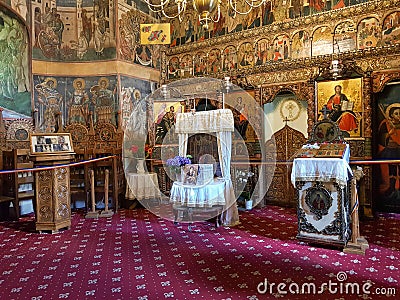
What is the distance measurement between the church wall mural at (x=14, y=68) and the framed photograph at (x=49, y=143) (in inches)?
86.7

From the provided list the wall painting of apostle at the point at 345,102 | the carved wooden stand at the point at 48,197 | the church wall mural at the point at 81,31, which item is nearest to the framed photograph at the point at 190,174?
the carved wooden stand at the point at 48,197

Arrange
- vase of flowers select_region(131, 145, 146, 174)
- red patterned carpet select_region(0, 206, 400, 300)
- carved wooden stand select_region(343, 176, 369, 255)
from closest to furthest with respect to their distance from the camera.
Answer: red patterned carpet select_region(0, 206, 400, 300)
carved wooden stand select_region(343, 176, 369, 255)
vase of flowers select_region(131, 145, 146, 174)

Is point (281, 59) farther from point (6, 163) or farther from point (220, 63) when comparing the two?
point (6, 163)

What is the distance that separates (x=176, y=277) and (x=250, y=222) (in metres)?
2.74

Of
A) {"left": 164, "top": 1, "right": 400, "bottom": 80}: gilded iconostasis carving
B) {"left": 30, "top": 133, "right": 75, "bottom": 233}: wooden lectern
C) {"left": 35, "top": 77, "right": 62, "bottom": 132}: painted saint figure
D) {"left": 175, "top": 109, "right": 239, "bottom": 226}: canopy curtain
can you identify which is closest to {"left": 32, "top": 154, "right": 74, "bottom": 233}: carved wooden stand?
{"left": 30, "top": 133, "right": 75, "bottom": 233}: wooden lectern

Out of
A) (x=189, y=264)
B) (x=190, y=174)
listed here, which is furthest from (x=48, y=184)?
(x=189, y=264)

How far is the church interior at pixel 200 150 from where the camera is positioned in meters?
3.78

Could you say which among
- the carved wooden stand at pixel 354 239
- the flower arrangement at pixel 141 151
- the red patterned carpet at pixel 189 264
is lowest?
the red patterned carpet at pixel 189 264

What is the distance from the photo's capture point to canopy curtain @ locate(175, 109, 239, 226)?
18.8 feet

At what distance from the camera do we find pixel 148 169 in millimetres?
7977

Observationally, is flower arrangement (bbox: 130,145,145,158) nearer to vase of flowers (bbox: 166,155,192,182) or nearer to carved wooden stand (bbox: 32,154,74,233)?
vase of flowers (bbox: 166,155,192,182)

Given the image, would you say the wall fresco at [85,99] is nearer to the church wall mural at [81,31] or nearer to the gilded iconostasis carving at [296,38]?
the church wall mural at [81,31]

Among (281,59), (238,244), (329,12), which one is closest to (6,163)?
(238,244)

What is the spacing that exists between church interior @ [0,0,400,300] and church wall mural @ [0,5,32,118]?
3cm
